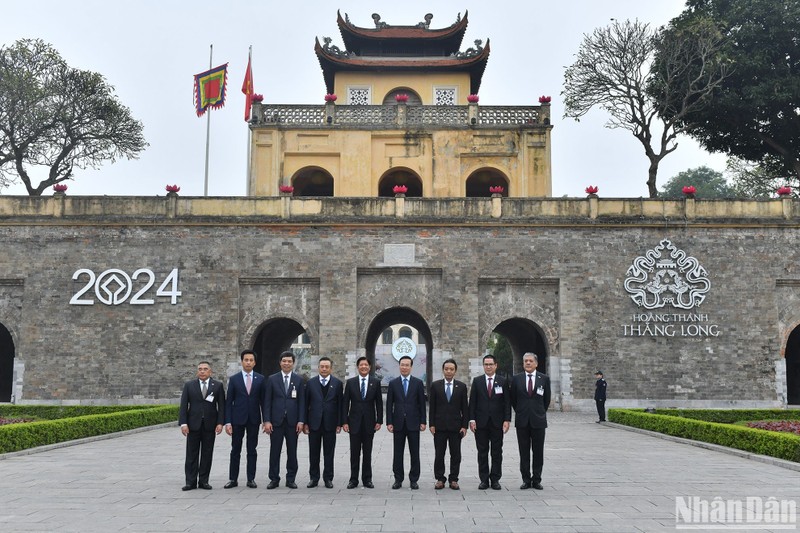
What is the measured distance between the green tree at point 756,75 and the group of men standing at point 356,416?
71.9ft

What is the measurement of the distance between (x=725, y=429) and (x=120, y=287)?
17.1m

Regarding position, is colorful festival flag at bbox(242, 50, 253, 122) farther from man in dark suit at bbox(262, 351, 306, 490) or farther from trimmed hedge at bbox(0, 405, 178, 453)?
man in dark suit at bbox(262, 351, 306, 490)

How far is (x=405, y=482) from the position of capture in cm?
889

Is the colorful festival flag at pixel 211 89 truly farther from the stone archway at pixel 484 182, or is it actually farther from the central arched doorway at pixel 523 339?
the central arched doorway at pixel 523 339

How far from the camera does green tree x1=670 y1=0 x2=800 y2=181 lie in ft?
86.6

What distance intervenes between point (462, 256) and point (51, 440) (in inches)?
504

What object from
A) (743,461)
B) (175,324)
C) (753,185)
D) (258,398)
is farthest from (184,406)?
(753,185)

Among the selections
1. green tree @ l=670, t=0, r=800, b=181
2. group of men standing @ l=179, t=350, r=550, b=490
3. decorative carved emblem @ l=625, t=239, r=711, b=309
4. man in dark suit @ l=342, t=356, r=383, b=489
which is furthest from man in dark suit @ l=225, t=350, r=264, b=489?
green tree @ l=670, t=0, r=800, b=181

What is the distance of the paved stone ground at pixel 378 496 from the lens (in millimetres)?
6402

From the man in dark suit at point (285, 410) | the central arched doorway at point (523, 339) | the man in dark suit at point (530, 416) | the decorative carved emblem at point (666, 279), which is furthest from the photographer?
the central arched doorway at point (523, 339)

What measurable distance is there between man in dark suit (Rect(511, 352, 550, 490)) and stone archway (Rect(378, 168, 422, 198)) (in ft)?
62.9

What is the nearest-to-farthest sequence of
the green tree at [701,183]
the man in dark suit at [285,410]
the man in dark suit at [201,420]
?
the man in dark suit at [201,420]
the man in dark suit at [285,410]
the green tree at [701,183]

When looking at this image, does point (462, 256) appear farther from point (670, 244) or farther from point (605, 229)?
point (670, 244)

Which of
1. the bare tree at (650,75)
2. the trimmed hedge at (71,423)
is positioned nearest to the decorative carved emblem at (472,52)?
the bare tree at (650,75)
